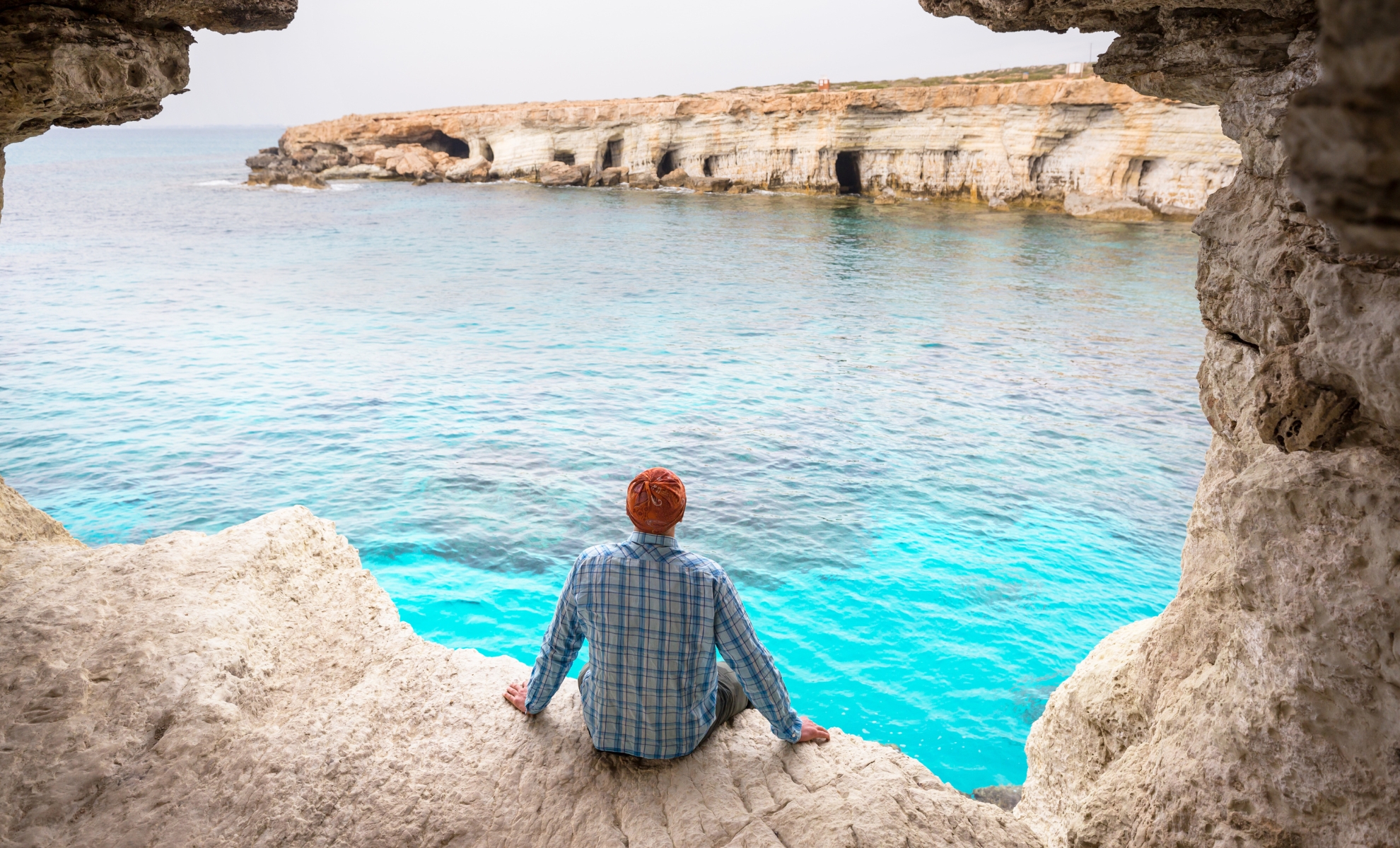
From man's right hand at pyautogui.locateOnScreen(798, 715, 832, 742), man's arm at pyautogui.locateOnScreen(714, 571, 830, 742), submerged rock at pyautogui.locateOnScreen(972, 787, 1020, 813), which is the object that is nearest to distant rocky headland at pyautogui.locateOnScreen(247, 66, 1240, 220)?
submerged rock at pyautogui.locateOnScreen(972, 787, 1020, 813)

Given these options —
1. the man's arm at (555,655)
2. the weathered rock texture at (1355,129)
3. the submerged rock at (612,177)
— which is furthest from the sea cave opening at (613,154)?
the weathered rock texture at (1355,129)

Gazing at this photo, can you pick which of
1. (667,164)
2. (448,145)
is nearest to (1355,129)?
(667,164)

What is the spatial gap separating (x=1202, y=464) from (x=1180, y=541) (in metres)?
2.40

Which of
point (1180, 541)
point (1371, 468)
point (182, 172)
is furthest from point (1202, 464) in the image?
point (182, 172)

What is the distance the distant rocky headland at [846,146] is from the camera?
36438 mm

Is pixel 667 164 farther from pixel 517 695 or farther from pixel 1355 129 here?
pixel 1355 129

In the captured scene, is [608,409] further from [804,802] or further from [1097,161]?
[1097,161]

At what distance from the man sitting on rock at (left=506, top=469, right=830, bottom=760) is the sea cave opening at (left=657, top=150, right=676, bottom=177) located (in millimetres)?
53208

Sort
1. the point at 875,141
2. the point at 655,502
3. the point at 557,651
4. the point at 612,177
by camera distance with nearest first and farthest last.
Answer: the point at 655,502
the point at 557,651
the point at 875,141
the point at 612,177

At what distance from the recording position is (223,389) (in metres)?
14.8

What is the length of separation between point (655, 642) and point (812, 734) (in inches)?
40.6

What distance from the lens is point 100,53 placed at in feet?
14.1

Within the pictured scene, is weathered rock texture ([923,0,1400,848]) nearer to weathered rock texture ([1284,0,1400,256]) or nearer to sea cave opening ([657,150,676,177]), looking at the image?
weathered rock texture ([1284,0,1400,256])

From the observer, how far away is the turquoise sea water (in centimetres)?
877
